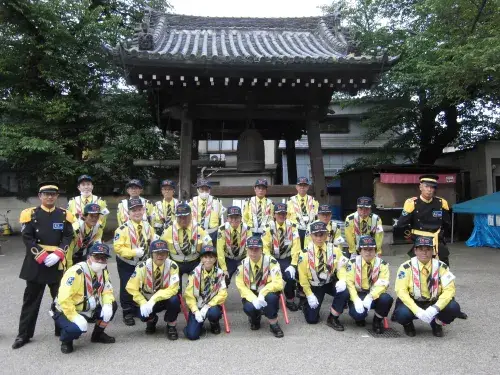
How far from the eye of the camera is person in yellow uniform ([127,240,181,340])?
4.68 m

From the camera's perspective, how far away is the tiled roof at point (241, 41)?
712 centimetres

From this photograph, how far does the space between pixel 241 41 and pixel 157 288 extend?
648 cm

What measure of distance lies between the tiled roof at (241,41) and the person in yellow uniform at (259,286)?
145 inches

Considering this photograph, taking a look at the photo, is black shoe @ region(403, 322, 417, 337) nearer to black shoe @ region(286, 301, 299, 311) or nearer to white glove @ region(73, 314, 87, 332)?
black shoe @ region(286, 301, 299, 311)

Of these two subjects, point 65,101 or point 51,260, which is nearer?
point 51,260

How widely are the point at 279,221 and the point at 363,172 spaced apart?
364 inches

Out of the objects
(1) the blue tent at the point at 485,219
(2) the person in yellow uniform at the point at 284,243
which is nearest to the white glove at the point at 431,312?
(2) the person in yellow uniform at the point at 284,243

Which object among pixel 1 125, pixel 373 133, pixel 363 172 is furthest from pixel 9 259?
pixel 373 133

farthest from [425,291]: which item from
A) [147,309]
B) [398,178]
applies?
[398,178]

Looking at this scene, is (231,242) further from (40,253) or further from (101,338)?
(40,253)

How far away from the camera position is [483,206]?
1177 centimetres

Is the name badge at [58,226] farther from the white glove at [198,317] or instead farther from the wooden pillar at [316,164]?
the wooden pillar at [316,164]

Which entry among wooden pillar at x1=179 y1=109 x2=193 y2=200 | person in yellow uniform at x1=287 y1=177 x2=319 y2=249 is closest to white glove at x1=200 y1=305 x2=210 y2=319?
person in yellow uniform at x1=287 y1=177 x2=319 y2=249

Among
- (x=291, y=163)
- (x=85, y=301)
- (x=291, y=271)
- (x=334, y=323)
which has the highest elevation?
(x=291, y=163)
